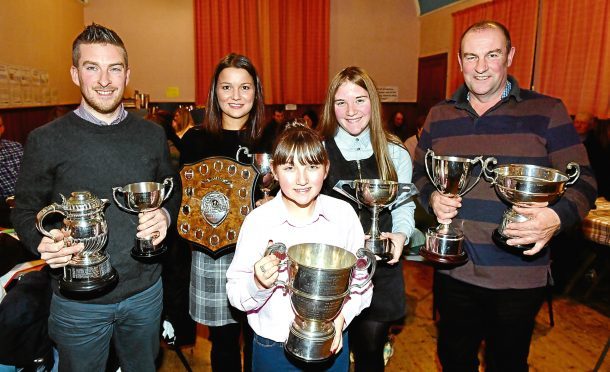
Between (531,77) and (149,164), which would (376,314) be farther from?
(531,77)

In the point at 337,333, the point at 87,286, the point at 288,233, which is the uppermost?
the point at 288,233

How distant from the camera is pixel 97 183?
1677 mm

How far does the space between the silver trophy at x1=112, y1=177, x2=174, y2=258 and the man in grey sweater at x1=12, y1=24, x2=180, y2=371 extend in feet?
0.13

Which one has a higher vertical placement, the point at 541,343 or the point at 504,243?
the point at 504,243

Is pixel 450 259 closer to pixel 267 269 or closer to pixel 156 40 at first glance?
pixel 267 269

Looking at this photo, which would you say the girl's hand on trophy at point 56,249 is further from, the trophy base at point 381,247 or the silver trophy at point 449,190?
the silver trophy at point 449,190

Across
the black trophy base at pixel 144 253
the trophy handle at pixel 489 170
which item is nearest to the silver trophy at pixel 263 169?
the black trophy base at pixel 144 253

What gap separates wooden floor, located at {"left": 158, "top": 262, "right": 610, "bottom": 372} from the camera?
3076 millimetres

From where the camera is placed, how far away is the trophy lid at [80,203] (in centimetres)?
→ 154

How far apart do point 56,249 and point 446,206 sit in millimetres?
1570

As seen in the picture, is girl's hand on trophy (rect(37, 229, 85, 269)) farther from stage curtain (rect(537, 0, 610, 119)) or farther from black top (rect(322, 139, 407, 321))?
stage curtain (rect(537, 0, 610, 119))

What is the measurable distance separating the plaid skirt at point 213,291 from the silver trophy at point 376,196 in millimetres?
698

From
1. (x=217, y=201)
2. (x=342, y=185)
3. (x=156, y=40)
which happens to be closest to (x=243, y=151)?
(x=217, y=201)

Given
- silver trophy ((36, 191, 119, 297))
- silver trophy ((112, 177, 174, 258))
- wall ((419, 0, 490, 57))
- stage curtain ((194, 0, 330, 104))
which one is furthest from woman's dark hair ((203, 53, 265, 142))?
stage curtain ((194, 0, 330, 104))
